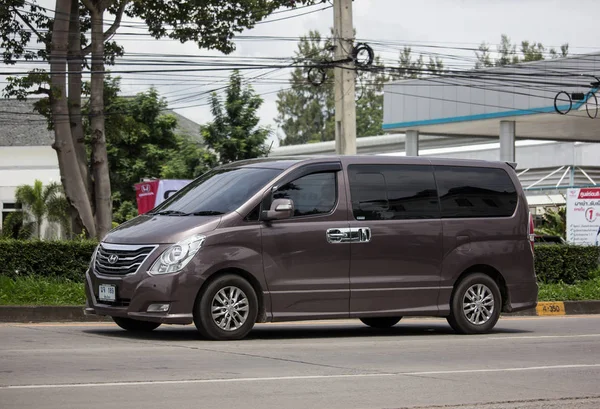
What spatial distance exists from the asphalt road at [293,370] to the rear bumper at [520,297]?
1.48ft

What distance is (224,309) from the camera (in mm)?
11367

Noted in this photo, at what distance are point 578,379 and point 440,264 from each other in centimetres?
396

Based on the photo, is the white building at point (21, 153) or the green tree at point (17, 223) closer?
the green tree at point (17, 223)

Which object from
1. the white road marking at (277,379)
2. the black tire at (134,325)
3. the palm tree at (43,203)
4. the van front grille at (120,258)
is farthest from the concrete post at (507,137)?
the white road marking at (277,379)

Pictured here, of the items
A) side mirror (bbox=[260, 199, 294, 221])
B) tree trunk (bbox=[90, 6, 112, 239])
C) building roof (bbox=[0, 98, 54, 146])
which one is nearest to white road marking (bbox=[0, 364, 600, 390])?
side mirror (bbox=[260, 199, 294, 221])

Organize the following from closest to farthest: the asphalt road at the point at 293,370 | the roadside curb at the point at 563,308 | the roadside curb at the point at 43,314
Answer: the asphalt road at the point at 293,370
the roadside curb at the point at 43,314
the roadside curb at the point at 563,308

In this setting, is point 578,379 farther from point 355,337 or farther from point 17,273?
point 17,273

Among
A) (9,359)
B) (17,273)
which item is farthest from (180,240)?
(17,273)

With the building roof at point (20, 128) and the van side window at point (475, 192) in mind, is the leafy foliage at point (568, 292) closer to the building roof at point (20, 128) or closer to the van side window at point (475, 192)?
the van side window at point (475, 192)

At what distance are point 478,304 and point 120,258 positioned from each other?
466 centimetres

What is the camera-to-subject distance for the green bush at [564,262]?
2098 cm

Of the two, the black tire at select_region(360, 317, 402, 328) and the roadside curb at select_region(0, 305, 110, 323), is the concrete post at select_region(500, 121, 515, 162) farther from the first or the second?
the roadside curb at select_region(0, 305, 110, 323)

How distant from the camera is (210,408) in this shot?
7031mm

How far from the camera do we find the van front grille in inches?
440
